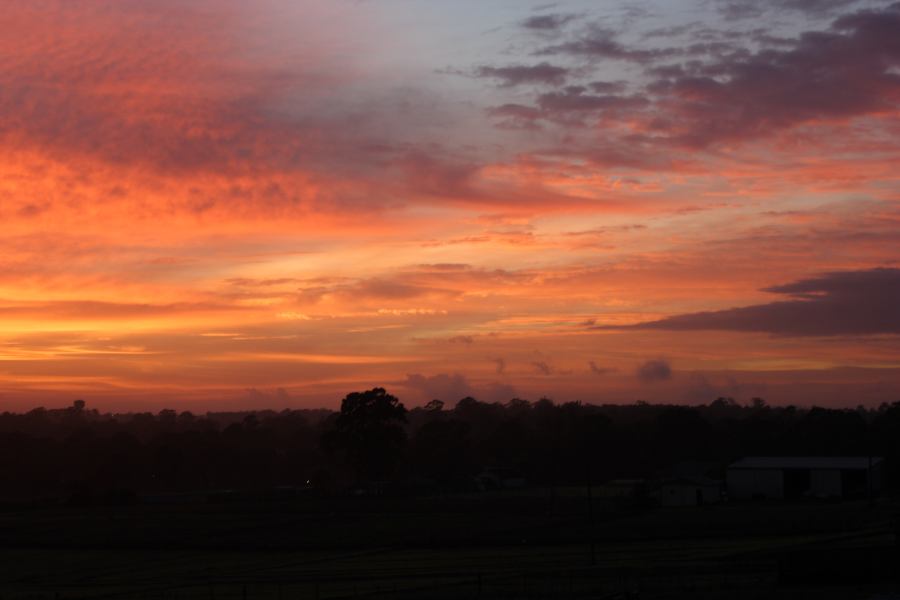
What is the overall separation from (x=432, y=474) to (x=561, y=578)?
9571 cm

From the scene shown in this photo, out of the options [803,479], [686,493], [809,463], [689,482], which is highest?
[809,463]

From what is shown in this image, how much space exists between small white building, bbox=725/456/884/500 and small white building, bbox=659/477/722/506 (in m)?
4.65

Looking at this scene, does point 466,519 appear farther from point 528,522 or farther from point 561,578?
point 561,578

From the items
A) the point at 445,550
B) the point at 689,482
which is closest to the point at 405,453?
the point at 689,482

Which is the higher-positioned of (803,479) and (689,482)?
(689,482)

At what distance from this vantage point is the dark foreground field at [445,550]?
162 feet

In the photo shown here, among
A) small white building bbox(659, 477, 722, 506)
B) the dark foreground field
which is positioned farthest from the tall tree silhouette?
small white building bbox(659, 477, 722, 506)

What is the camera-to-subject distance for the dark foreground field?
49.5m

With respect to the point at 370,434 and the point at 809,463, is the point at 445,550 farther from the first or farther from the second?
the point at 370,434

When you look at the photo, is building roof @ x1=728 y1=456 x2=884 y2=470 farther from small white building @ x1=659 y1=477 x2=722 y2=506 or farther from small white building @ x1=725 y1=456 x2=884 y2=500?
small white building @ x1=659 y1=477 x2=722 y2=506

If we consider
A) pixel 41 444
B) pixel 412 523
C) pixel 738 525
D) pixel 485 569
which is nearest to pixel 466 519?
pixel 412 523

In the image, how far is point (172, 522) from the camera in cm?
10100

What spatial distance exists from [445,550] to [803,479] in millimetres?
47766

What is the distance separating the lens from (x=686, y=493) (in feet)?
338
